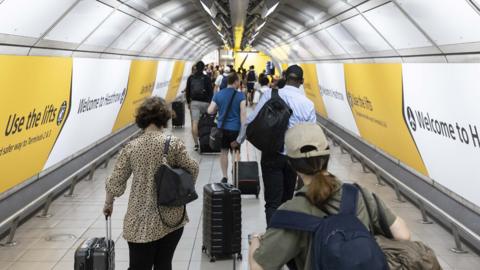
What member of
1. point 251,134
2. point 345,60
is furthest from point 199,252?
point 345,60

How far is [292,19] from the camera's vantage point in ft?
45.3

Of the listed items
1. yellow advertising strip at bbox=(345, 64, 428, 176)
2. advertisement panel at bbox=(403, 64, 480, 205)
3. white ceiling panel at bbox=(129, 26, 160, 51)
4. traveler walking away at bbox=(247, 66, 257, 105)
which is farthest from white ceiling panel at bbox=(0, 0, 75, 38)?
traveler walking away at bbox=(247, 66, 257, 105)

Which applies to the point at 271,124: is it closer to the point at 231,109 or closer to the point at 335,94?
the point at 231,109

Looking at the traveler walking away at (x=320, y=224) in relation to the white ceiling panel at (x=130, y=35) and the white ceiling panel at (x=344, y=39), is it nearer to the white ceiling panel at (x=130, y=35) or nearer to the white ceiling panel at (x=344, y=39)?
the white ceiling panel at (x=344, y=39)

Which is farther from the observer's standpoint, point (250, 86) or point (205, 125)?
point (250, 86)

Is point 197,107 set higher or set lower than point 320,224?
lower

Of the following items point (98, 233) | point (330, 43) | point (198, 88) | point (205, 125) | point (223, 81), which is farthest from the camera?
point (330, 43)

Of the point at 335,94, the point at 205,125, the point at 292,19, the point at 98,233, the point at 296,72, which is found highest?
the point at 292,19

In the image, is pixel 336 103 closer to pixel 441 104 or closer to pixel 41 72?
pixel 441 104

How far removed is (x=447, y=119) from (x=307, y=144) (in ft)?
13.4

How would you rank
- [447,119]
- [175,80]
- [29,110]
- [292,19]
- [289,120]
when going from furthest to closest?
[175,80] → [292,19] → [29,110] → [447,119] → [289,120]

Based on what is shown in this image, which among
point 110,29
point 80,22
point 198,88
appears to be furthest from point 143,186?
point 198,88

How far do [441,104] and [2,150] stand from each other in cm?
461

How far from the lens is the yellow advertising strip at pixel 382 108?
725cm
